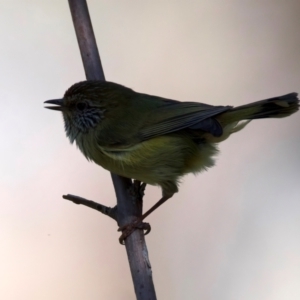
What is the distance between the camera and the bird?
1339 millimetres

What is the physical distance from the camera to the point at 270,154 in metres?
2.15

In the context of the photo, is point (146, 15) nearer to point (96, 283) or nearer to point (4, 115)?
point (4, 115)

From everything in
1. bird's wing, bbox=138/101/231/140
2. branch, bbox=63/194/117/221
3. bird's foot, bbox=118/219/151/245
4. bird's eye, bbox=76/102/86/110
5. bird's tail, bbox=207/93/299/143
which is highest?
bird's eye, bbox=76/102/86/110

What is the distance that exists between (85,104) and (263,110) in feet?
1.97

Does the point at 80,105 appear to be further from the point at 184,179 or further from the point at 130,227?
the point at 184,179

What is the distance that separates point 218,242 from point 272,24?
1205 mm

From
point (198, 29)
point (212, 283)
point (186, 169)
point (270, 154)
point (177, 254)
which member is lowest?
point (212, 283)

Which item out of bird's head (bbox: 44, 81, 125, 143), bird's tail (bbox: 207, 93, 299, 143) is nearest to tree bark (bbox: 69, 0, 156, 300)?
bird's head (bbox: 44, 81, 125, 143)

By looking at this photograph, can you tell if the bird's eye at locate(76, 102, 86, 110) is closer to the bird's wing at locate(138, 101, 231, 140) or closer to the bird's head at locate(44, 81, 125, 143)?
the bird's head at locate(44, 81, 125, 143)

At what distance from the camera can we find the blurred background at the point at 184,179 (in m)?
1.97

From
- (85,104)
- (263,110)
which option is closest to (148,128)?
(85,104)

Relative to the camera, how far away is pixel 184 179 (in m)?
2.09

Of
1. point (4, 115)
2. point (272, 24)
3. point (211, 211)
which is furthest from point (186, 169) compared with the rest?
point (272, 24)

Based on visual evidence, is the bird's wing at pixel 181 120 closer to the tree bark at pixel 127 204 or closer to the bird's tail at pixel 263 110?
the bird's tail at pixel 263 110
